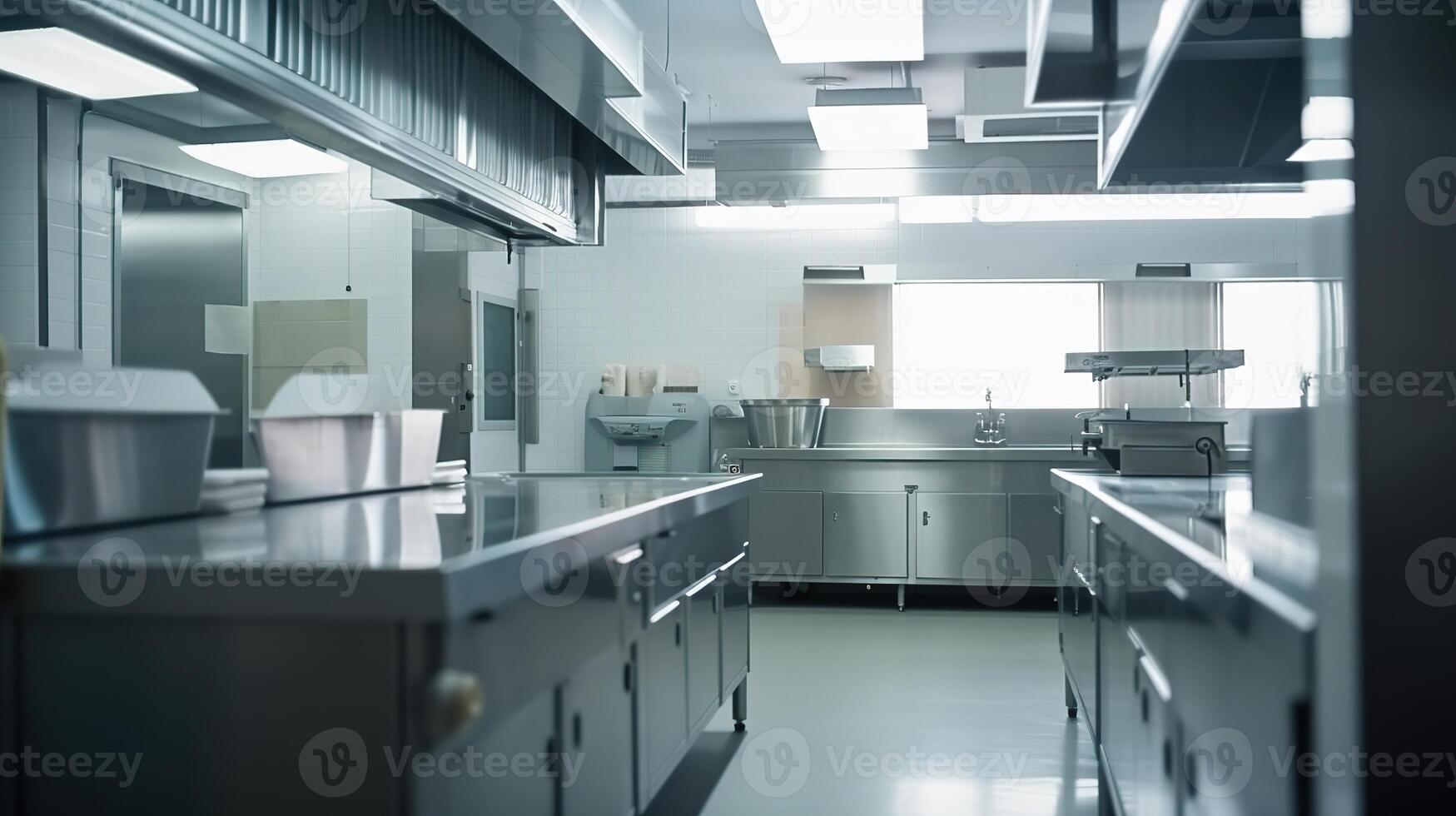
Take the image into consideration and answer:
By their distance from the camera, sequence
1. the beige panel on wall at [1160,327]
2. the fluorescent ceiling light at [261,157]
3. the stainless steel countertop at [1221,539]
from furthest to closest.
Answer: the beige panel on wall at [1160,327]
the fluorescent ceiling light at [261,157]
the stainless steel countertop at [1221,539]

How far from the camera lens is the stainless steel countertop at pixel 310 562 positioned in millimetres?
1289

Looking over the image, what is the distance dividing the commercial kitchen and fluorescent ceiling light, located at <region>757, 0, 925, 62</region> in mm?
23

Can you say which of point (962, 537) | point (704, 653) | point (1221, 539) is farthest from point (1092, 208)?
point (1221, 539)

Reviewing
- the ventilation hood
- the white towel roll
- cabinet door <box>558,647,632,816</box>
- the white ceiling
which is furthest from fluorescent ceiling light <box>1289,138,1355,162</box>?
the white towel roll

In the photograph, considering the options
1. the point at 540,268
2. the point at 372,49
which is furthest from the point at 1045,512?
the point at 372,49

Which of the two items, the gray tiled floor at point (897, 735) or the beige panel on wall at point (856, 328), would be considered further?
the beige panel on wall at point (856, 328)

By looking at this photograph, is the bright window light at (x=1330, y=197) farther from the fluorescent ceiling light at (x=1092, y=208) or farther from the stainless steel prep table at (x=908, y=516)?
the fluorescent ceiling light at (x=1092, y=208)

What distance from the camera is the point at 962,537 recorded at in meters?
6.16

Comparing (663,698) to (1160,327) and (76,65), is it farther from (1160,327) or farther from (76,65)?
(1160,327)

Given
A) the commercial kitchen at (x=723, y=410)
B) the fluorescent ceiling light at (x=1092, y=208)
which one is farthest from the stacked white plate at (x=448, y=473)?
the fluorescent ceiling light at (x=1092, y=208)

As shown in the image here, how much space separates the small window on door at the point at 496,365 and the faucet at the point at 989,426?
3.18 m

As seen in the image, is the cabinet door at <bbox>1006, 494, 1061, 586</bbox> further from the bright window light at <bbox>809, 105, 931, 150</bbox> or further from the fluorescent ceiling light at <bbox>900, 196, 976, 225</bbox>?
the bright window light at <bbox>809, 105, 931, 150</bbox>

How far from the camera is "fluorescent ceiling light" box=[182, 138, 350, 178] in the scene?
4.39m

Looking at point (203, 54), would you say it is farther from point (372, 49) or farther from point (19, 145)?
point (19, 145)
